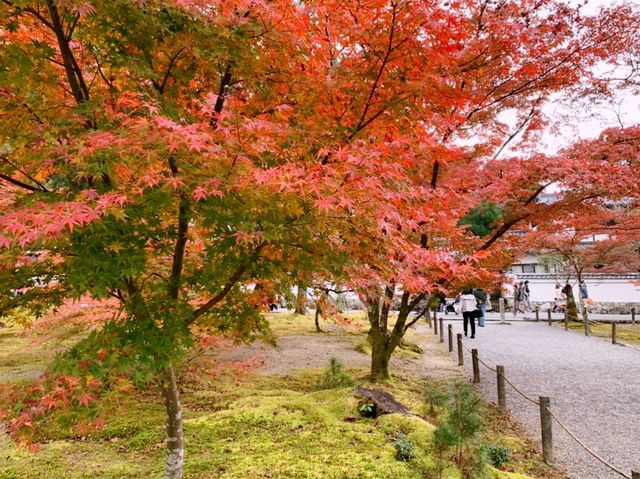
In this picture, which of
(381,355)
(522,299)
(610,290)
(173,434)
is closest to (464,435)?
(173,434)

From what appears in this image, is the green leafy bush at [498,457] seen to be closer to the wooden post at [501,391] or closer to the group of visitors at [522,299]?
the wooden post at [501,391]

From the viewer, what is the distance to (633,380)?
9570mm

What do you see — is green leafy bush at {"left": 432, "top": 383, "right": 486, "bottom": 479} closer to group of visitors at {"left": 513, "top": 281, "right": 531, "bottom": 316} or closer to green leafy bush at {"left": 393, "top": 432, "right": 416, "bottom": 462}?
green leafy bush at {"left": 393, "top": 432, "right": 416, "bottom": 462}

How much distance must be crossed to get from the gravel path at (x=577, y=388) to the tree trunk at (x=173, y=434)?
4.41m

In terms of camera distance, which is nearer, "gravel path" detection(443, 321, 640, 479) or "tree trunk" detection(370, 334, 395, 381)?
"gravel path" detection(443, 321, 640, 479)

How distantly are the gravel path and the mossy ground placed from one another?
0.63 metres

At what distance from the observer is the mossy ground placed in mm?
4816

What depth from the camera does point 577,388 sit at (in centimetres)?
907

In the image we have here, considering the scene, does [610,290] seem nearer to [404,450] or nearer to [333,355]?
[333,355]

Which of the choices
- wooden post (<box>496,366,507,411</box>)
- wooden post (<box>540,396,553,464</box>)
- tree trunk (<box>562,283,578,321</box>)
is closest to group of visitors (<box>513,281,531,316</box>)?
tree trunk (<box>562,283,578,321</box>)

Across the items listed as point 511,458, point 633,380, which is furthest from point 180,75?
point 633,380

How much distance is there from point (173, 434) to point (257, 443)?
1.54 meters

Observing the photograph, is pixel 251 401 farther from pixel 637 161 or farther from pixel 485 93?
pixel 637 161

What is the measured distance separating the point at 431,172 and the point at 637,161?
321 centimetres
